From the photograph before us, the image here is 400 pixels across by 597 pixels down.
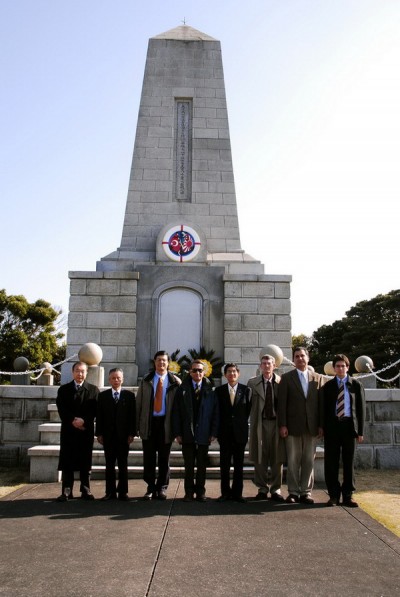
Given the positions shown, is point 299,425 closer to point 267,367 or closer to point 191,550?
point 267,367

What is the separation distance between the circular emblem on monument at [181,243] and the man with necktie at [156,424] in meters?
5.35

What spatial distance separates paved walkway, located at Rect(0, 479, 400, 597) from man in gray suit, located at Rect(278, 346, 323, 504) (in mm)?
314

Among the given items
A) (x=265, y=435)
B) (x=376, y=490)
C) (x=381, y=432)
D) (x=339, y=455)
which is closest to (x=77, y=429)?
(x=265, y=435)

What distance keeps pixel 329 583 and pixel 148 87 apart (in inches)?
447

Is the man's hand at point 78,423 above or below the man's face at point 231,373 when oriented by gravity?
below

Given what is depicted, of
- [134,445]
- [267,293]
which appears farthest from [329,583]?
[267,293]

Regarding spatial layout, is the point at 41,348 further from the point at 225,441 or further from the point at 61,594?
the point at 61,594

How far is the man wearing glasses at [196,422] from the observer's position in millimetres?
5766

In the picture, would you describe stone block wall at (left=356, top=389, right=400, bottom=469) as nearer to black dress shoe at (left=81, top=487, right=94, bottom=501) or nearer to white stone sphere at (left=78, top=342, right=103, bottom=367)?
white stone sphere at (left=78, top=342, right=103, bottom=367)

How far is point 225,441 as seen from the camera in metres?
5.89

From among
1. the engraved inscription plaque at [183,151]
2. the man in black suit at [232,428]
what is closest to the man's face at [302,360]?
the man in black suit at [232,428]

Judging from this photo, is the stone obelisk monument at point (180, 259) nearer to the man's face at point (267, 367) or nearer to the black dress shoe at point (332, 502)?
the man's face at point (267, 367)

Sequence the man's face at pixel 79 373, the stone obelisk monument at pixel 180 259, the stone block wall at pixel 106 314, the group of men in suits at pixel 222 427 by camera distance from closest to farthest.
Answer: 1. the group of men in suits at pixel 222 427
2. the man's face at pixel 79 373
3. the stone block wall at pixel 106 314
4. the stone obelisk monument at pixel 180 259

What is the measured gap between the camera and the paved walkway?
331 centimetres
